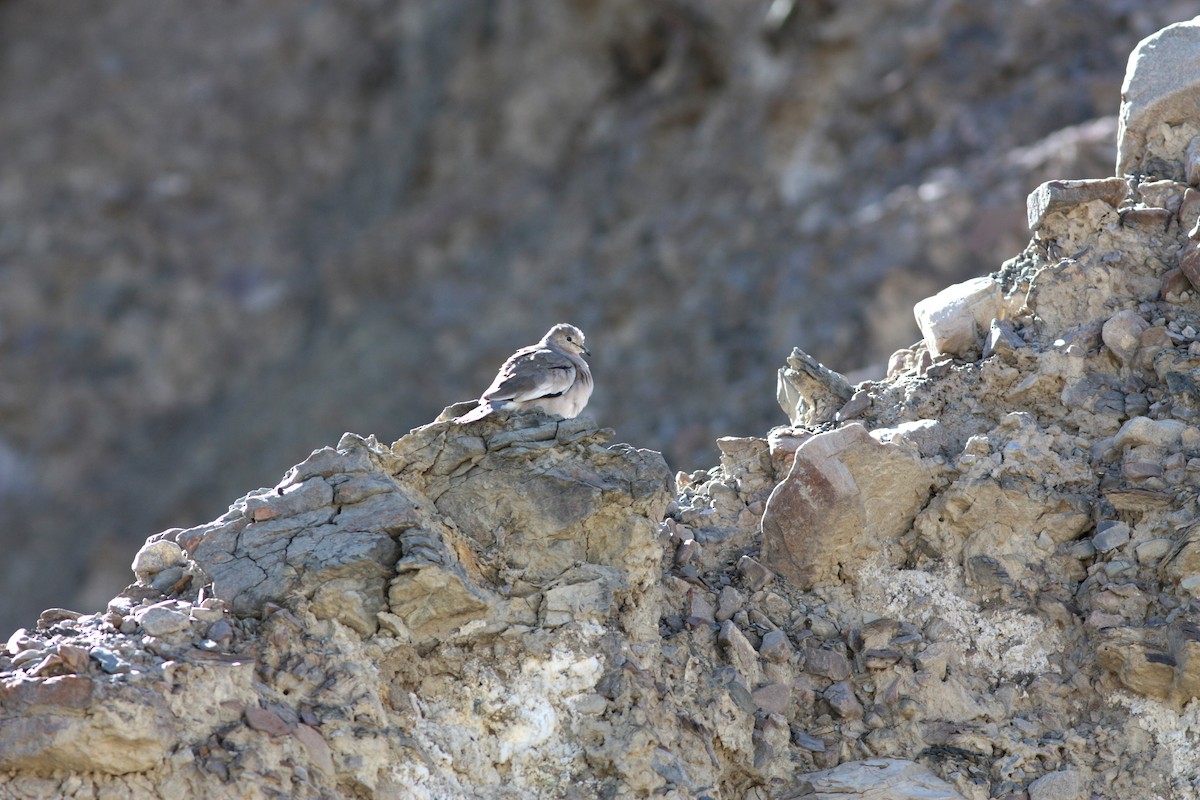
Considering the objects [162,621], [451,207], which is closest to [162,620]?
[162,621]

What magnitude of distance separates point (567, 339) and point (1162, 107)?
3.11 meters

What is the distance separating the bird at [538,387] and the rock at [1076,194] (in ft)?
7.33

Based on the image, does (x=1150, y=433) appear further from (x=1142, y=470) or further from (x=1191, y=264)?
(x=1191, y=264)

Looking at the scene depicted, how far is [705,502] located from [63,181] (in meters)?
25.5

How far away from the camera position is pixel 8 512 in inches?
1004

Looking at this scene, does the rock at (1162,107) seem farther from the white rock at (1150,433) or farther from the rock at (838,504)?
the rock at (838,504)

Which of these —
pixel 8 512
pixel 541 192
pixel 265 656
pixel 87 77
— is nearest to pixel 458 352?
pixel 541 192

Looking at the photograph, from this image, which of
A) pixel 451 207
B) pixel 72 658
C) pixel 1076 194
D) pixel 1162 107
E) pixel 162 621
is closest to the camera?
pixel 72 658

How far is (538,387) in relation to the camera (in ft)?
21.0

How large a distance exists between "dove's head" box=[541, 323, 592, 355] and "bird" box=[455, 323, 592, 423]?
858 millimetres

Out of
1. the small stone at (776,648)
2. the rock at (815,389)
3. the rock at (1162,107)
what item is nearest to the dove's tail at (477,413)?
the small stone at (776,648)

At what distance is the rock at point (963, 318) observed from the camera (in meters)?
6.84

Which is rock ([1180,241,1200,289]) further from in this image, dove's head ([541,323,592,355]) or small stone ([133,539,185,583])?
small stone ([133,539,185,583])

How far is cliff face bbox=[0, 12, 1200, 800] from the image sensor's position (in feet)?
16.0
